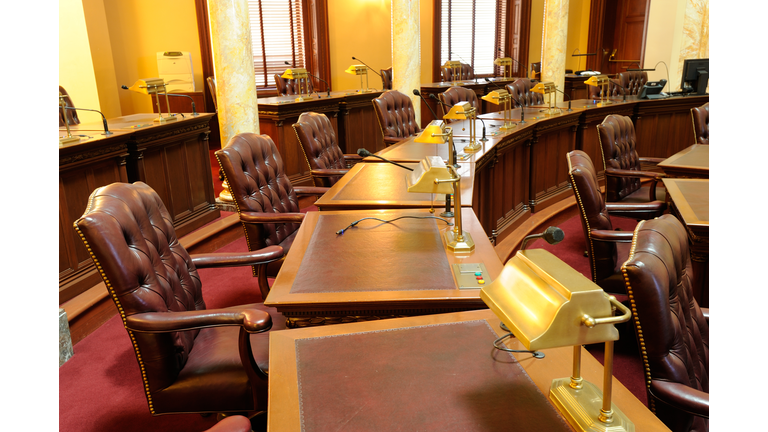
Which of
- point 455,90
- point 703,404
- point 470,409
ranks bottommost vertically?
point 703,404

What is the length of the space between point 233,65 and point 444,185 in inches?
118

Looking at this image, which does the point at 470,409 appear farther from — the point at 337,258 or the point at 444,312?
the point at 337,258

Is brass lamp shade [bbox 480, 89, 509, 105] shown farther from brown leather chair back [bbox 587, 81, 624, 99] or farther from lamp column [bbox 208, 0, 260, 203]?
brown leather chair back [bbox 587, 81, 624, 99]

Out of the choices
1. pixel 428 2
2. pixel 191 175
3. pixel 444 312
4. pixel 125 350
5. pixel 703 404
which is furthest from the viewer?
pixel 428 2

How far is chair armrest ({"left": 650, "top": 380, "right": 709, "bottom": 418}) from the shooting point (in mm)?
1230

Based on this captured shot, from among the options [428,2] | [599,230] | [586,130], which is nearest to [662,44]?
[428,2]

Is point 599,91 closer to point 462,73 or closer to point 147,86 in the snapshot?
point 462,73

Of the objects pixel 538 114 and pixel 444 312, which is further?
pixel 538 114

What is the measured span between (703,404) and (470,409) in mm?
593

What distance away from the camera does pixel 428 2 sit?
368 inches

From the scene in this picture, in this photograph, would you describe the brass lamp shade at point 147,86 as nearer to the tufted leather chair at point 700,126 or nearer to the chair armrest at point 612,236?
the chair armrest at point 612,236

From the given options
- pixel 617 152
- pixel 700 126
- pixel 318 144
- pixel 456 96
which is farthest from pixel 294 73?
pixel 700 126

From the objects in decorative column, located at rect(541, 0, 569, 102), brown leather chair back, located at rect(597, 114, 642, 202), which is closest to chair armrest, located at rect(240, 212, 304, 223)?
brown leather chair back, located at rect(597, 114, 642, 202)

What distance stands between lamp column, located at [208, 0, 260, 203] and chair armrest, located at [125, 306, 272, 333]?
9.77 ft
